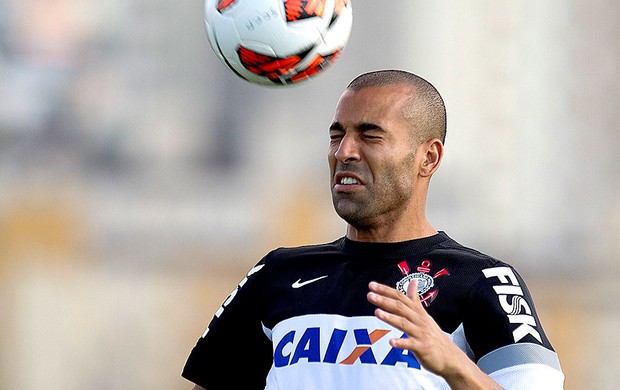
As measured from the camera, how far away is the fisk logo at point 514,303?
4.23 meters

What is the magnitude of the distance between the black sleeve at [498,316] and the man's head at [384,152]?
0.46 m

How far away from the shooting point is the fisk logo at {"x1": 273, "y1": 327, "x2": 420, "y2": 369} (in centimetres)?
436

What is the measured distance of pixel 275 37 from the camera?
5.08m

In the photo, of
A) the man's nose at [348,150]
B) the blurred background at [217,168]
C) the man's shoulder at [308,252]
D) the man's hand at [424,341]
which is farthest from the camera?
the blurred background at [217,168]

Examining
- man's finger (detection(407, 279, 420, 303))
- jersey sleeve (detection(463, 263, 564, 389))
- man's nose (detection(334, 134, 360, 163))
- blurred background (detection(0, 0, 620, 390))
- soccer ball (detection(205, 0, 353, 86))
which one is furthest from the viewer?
blurred background (detection(0, 0, 620, 390))

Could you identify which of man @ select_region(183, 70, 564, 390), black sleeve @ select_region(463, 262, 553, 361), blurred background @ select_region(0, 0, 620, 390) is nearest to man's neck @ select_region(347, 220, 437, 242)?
man @ select_region(183, 70, 564, 390)

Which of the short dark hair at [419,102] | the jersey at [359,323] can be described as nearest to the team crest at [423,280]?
the jersey at [359,323]

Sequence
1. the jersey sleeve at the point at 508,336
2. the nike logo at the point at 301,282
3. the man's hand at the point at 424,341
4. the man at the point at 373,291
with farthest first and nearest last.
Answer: the nike logo at the point at 301,282
the man at the point at 373,291
the jersey sleeve at the point at 508,336
the man's hand at the point at 424,341

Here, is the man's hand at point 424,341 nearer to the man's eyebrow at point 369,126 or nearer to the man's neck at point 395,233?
the man's neck at point 395,233

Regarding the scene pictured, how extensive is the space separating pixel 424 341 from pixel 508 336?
500 mm

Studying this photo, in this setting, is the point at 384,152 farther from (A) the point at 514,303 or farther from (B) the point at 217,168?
(B) the point at 217,168

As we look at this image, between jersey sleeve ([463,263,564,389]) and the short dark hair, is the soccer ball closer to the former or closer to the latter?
the short dark hair

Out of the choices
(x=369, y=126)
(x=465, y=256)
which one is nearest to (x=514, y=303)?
(x=465, y=256)

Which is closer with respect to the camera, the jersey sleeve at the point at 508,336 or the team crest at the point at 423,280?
the jersey sleeve at the point at 508,336
